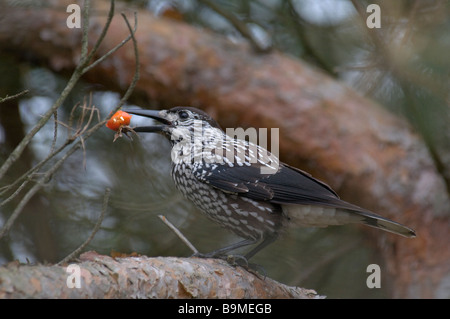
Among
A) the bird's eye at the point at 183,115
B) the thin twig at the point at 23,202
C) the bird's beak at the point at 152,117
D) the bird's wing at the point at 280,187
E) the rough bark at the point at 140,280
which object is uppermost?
the bird's eye at the point at 183,115

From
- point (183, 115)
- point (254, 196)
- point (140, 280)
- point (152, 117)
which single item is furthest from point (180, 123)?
point (140, 280)

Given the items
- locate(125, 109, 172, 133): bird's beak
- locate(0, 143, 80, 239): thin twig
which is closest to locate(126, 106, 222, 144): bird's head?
locate(125, 109, 172, 133): bird's beak

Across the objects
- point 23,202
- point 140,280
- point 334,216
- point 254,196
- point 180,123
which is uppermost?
point 180,123

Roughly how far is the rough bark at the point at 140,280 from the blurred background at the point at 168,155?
203cm

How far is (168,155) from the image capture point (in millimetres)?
5512

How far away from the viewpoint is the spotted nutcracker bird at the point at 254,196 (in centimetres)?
366

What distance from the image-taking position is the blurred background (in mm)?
4828

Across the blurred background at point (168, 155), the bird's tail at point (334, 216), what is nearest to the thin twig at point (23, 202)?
the bird's tail at point (334, 216)

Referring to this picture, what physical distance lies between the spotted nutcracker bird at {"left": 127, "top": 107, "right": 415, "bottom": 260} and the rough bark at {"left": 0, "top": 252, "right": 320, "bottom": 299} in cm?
43

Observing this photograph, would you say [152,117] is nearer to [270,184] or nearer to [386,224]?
[270,184]

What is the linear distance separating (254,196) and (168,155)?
191 centimetres

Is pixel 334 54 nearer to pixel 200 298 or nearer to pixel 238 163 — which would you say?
pixel 238 163

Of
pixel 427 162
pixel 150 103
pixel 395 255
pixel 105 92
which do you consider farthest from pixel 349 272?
pixel 105 92

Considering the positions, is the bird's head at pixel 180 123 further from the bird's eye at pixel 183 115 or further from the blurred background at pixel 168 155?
the blurred background at pixel 168 155
